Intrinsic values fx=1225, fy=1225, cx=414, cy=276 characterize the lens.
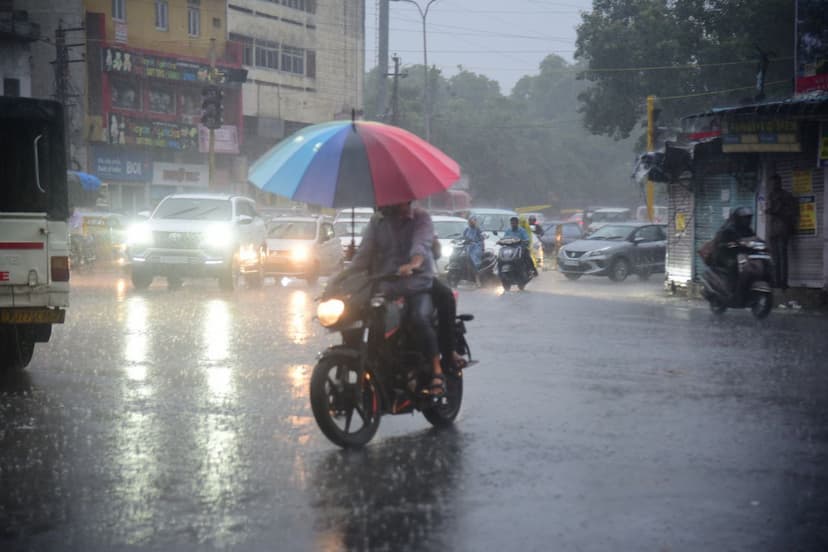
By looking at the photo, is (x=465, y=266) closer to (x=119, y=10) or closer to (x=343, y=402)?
(x=343, y=402)

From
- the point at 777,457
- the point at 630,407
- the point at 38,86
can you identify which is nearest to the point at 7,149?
the point at 630,407

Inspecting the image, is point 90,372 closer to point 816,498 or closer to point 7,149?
point 7,149

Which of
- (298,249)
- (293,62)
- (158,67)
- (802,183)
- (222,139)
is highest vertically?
(293,62)

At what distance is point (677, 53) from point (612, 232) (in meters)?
21.4

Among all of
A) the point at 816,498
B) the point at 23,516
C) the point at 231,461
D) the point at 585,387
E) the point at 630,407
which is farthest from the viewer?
the point at 585,387

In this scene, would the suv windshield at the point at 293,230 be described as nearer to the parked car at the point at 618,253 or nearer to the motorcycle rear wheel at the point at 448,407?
the parked car at the point at 618,253

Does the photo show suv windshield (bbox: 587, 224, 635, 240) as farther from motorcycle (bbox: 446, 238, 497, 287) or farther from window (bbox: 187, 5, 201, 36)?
window (bbox: 187, 5, 201, 36)

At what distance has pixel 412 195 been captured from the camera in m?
7.84

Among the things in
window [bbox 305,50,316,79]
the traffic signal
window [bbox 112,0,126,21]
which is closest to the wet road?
the traffic signal

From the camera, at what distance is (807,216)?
2142cm

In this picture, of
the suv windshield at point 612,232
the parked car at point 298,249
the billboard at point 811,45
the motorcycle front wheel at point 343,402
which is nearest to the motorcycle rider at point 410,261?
the motorcycle front wheel at point 343,402

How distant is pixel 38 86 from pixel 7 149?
43.4 metres

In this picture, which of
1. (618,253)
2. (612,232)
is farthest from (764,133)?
(612,232)

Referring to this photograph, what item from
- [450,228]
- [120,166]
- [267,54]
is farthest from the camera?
[267,54]
